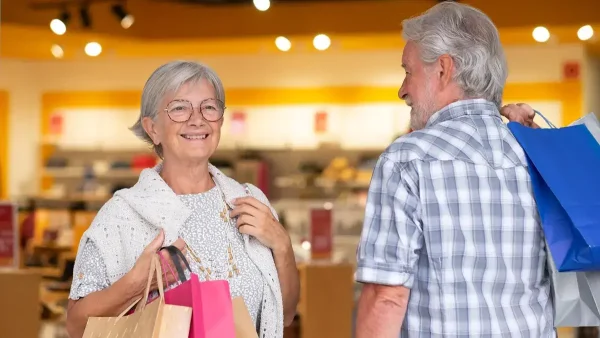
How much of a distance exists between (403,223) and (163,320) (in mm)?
585

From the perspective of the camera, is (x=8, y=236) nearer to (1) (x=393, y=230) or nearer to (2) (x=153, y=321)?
(2) (x=153, y=321)

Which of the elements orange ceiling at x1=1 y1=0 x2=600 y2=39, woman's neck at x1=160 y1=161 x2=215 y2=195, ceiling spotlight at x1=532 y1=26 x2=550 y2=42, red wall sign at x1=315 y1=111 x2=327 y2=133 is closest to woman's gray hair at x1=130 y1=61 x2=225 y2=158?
woman's neck at x1=160 y1=161 x2=215 y2=195

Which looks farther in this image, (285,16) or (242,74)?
(242,74)

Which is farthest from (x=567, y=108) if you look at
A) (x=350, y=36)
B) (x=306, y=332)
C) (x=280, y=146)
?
(x=306, y=332)

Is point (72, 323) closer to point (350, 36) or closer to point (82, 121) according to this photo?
point (350, 36)

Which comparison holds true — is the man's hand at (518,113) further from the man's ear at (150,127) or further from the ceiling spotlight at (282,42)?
the ceiling spotlight at (282,42)

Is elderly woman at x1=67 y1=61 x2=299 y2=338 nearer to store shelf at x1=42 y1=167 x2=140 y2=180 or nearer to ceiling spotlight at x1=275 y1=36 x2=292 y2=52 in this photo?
ceiling spotlight at x1=275 y1=36 x2=292 y2=52

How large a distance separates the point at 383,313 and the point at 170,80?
0.87 metres

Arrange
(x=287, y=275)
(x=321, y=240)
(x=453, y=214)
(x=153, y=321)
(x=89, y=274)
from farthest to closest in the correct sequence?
(x=321, y=240) < (x=287, y=275) < (x=89, y=274) < (x=453, y=214) < (x=153, y=321)

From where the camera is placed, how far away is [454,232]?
7.54 ft

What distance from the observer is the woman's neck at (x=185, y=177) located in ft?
8.98

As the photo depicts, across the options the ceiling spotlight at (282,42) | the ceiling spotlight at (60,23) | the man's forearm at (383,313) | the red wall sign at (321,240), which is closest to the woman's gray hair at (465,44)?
the man's forearm at (383,313)

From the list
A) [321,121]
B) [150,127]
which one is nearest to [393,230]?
[150,127]

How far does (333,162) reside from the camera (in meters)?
12.8
